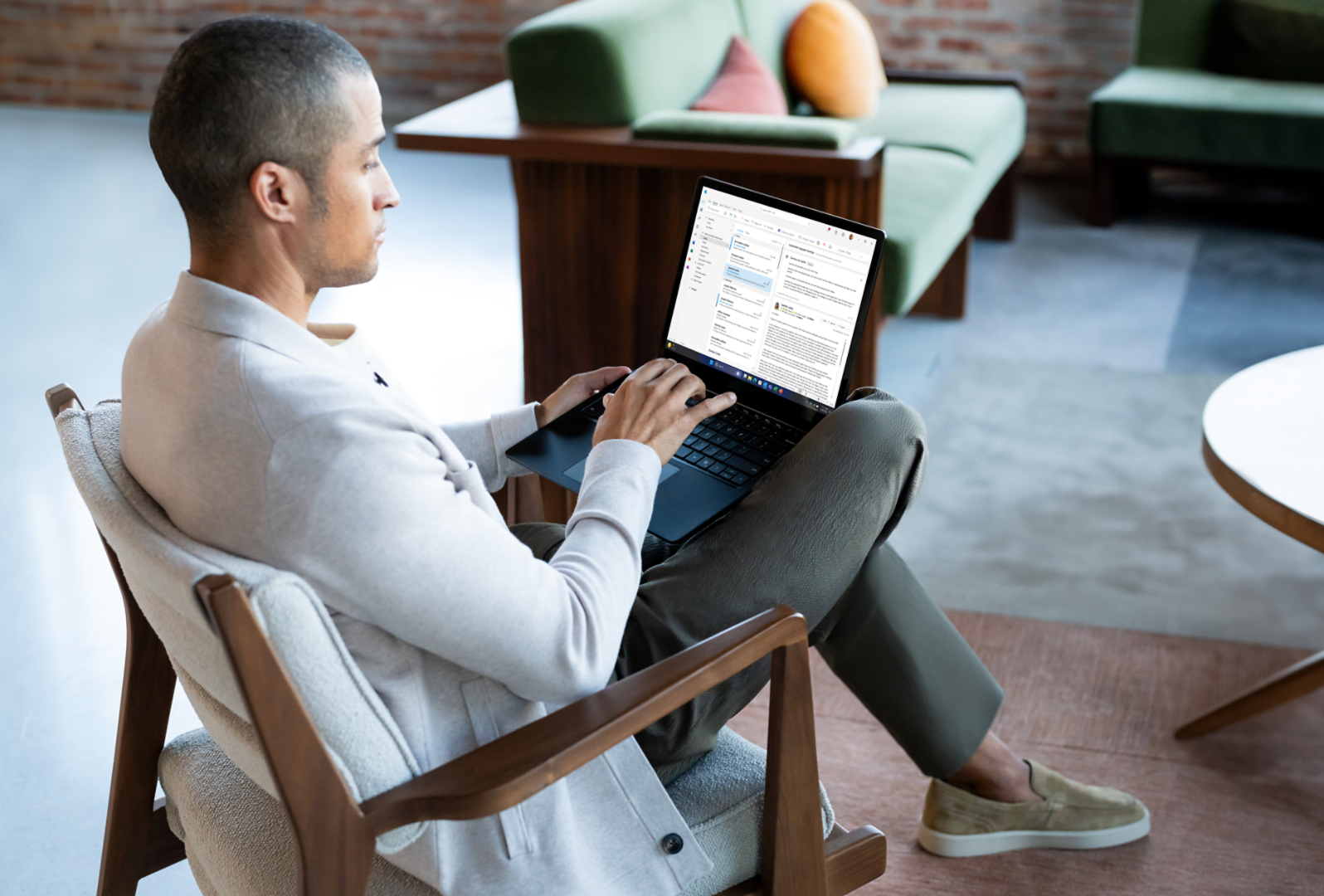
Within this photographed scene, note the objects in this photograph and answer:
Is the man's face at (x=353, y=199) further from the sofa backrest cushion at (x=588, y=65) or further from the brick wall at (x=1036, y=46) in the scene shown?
the brick wall at (x=1036, y=46)

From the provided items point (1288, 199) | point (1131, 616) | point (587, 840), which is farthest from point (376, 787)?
point (1288, 199)

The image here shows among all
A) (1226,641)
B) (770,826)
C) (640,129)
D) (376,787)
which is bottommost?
(1226,641)

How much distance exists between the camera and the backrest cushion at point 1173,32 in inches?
182

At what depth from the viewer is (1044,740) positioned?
6.30 feet

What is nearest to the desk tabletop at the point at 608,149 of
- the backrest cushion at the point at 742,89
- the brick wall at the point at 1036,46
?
the backrest cushion at the point at 742,89

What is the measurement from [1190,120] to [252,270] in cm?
385

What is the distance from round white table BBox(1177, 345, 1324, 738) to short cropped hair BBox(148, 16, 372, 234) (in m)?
1.21

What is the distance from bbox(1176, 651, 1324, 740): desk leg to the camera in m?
1.88

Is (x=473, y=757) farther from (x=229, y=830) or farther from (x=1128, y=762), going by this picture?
(x=1128, y=762)

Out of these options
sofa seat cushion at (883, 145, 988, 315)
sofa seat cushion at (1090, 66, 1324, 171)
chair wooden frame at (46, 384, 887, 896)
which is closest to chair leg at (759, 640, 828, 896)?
chair wooden frame at (46, 384, 887, 896)

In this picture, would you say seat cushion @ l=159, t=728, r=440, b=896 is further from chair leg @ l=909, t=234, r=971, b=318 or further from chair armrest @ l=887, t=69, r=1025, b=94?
chair armrest @ l=887, t=69, r=1025, b=94

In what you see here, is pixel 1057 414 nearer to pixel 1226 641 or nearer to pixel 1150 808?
pixel 1226 641

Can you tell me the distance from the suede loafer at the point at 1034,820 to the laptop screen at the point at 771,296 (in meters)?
0.55

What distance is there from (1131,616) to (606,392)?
3.86 feet
